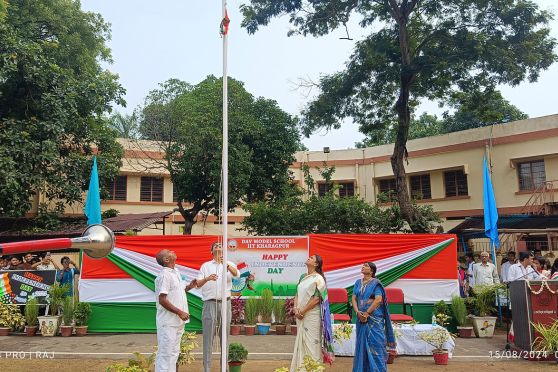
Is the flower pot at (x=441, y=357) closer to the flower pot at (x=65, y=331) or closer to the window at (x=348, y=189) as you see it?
the flower pot at (x=65, y=331)

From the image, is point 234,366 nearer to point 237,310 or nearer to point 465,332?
point 237,310

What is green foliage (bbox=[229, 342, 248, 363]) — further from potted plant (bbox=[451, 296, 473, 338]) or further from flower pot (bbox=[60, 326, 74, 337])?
potted plant (bbox=[451, 296, 473, 338])

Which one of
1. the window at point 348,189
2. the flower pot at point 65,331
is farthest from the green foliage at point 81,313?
the window at point 348,189

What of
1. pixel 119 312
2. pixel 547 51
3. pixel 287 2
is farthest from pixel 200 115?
pixel 547 51

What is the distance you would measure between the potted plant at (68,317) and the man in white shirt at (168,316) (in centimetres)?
552

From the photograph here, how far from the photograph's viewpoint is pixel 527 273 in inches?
409

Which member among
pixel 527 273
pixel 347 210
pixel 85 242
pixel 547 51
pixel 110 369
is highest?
pixel 547 51

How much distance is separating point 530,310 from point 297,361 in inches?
Result: 172

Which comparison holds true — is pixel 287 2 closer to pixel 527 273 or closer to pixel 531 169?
pixel 531 169

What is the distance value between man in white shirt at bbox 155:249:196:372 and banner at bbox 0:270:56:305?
22.1ft

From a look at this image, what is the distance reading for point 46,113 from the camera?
16734 millimetres

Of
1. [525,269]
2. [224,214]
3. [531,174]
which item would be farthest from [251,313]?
[531,174]

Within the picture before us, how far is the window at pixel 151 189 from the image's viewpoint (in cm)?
2539

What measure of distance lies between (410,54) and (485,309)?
1189cm
